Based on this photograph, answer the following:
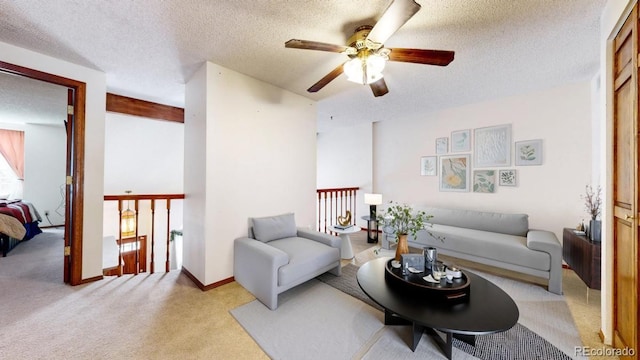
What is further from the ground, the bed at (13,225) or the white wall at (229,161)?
the white wall at (229,161)

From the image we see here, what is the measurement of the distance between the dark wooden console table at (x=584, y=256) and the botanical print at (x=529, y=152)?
110cm

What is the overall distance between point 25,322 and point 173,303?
1.05 meters

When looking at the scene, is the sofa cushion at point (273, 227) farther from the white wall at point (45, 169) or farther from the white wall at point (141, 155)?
the white wall at point (45, 169)

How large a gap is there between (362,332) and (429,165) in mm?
3436

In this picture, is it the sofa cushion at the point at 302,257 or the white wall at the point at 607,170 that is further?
the sofa cushion at the point at 302,257

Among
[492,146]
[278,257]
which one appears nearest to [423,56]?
[278,257]

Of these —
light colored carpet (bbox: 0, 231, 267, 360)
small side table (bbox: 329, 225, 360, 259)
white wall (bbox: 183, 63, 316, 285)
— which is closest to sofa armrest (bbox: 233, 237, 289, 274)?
white wall (bbox: 183, 63, 316, 285)

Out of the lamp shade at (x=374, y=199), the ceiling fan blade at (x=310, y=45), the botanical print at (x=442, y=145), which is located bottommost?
the lamp shade at (x=374, y=199)

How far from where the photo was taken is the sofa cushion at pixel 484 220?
3.14 m

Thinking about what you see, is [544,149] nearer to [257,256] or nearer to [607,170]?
[607,170]

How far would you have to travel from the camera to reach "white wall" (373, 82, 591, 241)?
305 cm

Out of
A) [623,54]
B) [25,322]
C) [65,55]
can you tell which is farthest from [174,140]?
[623,54]

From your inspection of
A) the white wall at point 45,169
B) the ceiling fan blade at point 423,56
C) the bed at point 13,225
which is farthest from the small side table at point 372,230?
the white wall at point 45,169

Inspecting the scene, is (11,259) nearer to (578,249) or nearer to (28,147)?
(28,147)
